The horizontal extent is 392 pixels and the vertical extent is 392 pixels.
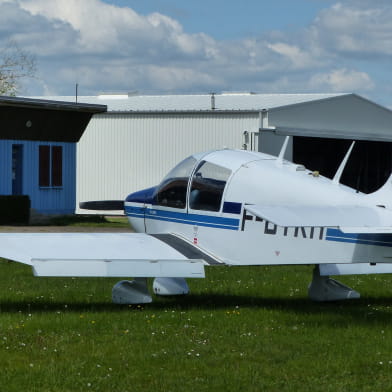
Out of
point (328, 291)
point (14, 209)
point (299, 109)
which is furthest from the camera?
point (299, 109)

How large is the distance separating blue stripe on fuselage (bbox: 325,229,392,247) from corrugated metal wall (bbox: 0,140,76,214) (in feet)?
79.4

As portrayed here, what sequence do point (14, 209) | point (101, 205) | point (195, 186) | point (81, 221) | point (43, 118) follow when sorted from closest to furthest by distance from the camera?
point (195, 186), point (101, 205), point (14, 209), point (81, 221), point (43, 118)

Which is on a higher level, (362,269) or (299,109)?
(299,109)

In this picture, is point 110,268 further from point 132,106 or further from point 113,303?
point 132,106

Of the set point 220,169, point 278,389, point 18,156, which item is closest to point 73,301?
point 220,169

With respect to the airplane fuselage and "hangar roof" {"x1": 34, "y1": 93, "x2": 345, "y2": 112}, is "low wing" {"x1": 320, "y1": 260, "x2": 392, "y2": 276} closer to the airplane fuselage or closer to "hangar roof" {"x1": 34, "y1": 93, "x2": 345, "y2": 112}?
the airplane fuselage

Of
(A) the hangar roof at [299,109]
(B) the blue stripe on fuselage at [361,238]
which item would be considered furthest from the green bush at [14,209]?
(B) the blue stripe on fuselage at [361,238]

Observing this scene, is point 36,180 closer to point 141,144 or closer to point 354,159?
point 141,144

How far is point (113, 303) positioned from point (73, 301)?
25.8 inches

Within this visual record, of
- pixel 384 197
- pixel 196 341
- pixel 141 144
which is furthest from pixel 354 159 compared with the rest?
pixel 196 341

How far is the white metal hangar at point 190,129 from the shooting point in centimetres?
3891

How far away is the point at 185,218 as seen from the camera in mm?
12484

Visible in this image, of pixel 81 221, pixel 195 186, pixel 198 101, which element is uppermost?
pixel 198 101

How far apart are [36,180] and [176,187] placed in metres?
23.1
